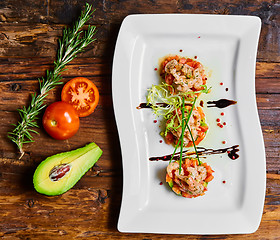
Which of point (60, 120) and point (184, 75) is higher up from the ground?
point (184, 75)

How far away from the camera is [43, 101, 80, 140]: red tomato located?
7.17ft

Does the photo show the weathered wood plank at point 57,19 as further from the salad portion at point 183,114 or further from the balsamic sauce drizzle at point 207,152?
the balsamic sauce drizzle at point 207,152

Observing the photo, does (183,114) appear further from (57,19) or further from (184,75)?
(57,19)

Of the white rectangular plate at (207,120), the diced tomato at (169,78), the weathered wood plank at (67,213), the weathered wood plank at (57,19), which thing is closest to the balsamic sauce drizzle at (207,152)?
the white rectangular plate at (207,120)

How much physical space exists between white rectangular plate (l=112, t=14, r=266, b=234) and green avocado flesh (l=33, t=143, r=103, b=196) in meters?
0.28

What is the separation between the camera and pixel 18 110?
2344 mm

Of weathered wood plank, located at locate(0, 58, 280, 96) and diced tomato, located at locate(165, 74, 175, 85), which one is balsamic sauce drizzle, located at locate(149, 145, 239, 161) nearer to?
diced tomato, located at locate(165, 74, 175, 85)

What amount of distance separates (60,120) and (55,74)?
0.39m

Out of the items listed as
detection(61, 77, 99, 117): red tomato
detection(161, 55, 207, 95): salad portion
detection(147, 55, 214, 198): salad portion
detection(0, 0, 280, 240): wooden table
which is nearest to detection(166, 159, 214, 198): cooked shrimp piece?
detection(147, 55, 214, 198): salad portion

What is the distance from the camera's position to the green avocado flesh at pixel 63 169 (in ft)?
7.00

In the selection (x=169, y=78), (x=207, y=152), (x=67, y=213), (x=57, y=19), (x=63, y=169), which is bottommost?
(x=67, y=213)

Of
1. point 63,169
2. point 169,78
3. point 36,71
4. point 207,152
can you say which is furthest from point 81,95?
point 207,152

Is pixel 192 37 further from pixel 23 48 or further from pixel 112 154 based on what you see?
pixel 23 48

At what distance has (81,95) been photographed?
2275mm
